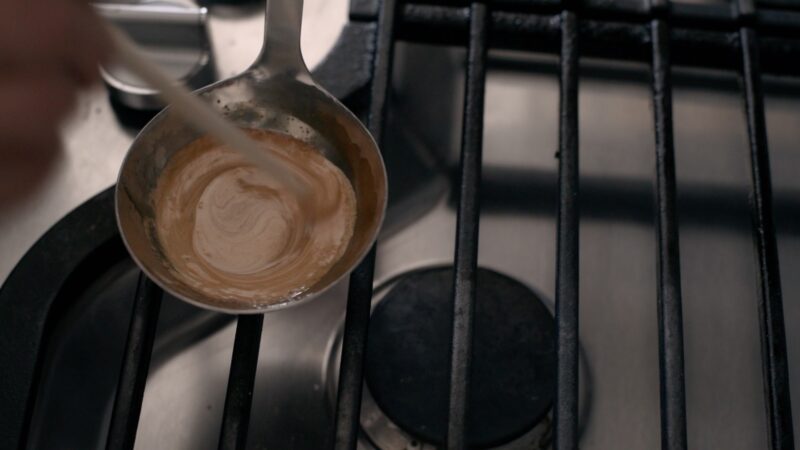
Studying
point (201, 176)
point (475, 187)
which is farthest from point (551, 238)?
point (201, 176)

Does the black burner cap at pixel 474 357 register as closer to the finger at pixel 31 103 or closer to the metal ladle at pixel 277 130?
the metal ladle at pixel 277 130

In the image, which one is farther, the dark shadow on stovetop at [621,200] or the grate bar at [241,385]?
the dark shadow on stovetop at [621,200]

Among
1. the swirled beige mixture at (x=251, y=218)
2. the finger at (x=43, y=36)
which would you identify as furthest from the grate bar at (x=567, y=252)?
the finger at (x=43, y=36)

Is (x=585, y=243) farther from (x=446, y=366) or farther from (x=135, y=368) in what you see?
(x=135, y=368)

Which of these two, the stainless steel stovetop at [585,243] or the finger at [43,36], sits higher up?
the finger at [43,36]

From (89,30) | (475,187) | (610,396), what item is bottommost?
(610,396)

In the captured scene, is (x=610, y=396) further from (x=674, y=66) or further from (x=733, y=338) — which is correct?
(x=674, y=66)

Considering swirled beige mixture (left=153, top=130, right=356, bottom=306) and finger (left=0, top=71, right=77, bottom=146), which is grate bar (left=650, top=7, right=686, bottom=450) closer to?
swirled beige mixture (left=153, top=130, right=356, bottom=306)
